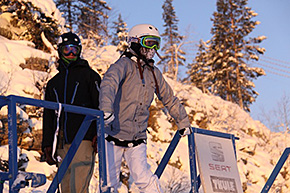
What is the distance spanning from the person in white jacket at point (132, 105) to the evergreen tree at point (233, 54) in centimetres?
A: 3026

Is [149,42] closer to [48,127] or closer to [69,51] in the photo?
[69,51]

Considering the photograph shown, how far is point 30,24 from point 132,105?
871 cm

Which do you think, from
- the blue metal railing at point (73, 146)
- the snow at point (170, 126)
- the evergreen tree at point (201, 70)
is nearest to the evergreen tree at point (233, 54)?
the evergreen tree at point (201, 70)

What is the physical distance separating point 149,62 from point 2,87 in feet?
16.9

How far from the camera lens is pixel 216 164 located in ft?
14.8

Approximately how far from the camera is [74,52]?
4270 mm

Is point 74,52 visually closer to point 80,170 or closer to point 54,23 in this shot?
point 80,170

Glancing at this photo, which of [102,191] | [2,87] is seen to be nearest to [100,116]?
[102,191]

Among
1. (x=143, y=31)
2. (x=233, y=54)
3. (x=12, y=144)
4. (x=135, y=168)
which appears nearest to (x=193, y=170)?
(x=135, y=168)

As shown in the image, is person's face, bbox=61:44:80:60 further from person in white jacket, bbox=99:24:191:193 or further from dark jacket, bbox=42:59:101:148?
person in white jacket, bbox=99:24:191:193

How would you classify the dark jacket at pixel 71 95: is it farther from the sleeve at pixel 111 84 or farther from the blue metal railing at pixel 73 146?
the blue metal railing at pixel 73 146

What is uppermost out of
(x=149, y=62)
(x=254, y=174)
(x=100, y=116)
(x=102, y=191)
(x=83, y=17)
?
(x=83, y=17)

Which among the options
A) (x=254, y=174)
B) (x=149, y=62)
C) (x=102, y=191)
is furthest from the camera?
(x=254, y=174)

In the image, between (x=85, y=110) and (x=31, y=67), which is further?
(x=31, y=67)
